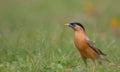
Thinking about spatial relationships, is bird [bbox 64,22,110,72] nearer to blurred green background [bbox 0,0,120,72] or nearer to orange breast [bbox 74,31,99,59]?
orange breast [bbox 74,31,99,59]

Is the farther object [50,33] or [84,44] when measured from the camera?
[50,33]

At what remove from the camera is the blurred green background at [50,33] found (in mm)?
12078

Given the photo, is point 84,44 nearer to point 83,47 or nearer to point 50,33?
point 83,47

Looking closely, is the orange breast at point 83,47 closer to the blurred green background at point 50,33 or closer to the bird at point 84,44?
the bird at point 84,44

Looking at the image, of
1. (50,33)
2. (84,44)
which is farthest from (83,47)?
(50,33)

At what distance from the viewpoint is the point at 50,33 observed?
1662 cm

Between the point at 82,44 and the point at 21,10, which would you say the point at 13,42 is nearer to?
the point at 82,44

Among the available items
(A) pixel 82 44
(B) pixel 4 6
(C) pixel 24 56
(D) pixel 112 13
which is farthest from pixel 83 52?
(B) pixel 4 6

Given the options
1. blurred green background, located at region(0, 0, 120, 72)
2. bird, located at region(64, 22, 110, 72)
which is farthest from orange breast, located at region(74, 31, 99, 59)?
blurred green background, located at region(0, 0, 120, 72)

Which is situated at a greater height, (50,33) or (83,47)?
(50,33)

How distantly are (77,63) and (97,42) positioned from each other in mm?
1857

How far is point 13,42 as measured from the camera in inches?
582

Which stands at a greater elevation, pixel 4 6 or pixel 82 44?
pixel 4 6

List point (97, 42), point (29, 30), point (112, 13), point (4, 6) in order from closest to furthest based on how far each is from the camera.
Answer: point (97, 42)
point (29, 30)
point (112, 13)
point (4, 6)
